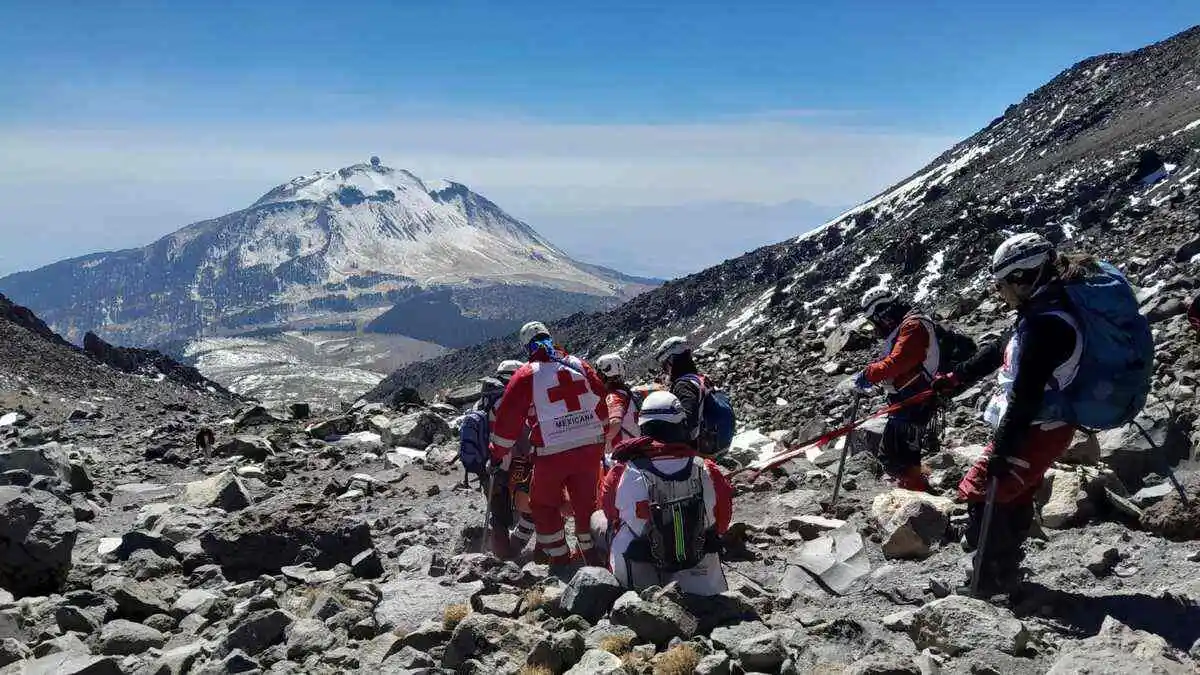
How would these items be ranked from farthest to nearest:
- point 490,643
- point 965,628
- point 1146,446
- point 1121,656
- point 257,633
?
point 1146,446 < point 257,633 < point 490,643 < point 965,628 < point 1121,656

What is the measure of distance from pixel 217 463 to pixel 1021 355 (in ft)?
48.1

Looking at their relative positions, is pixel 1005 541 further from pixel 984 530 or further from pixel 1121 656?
pixel 1121 656

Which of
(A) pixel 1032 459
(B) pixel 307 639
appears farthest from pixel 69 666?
(A) pixel 1032 459

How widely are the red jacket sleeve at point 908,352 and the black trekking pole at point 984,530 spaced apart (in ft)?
8.53

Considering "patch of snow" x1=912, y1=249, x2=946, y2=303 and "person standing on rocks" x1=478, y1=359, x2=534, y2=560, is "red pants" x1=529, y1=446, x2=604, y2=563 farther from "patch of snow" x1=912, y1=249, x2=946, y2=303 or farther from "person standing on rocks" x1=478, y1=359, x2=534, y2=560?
"patch of snow" x1=912, y1=249, x2=946, y2=303

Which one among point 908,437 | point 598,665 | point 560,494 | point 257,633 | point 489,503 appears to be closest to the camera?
point 598,665

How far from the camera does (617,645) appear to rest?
217 inches

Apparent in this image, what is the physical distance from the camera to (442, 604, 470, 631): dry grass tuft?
6051 millimetres

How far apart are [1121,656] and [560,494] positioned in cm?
539

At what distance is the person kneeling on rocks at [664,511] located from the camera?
6.54 metres

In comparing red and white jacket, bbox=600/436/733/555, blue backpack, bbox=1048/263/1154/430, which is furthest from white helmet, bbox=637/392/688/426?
blue backpack, bbox=1048/263/1154/430

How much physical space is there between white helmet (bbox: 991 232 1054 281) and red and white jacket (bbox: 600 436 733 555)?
8.69ft

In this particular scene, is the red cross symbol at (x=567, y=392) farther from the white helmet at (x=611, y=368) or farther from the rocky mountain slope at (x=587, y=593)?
the rocky mountain slope at (x=587, y=593)

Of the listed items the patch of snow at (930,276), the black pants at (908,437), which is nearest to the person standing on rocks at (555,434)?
the black pants at (908,437)
